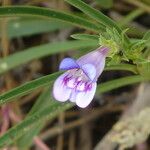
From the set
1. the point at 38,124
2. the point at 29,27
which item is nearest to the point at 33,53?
the point at 29,27

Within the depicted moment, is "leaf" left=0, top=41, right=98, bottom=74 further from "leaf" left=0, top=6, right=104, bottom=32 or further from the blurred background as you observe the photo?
"leaf" left=0, top=6, right=104, bottom=32

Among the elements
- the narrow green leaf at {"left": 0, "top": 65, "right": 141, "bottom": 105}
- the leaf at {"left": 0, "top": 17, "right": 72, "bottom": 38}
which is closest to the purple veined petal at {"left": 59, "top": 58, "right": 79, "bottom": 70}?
the narrow green leaf at {"left": 0, "top": 65, "right": 141, "bottom": 105}

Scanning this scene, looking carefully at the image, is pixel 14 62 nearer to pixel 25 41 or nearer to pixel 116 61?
pixel 25 41

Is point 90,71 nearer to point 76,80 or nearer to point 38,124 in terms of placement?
point 76,80

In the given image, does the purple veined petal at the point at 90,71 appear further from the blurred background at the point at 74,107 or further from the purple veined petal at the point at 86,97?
the blurred background at the point at 74,107

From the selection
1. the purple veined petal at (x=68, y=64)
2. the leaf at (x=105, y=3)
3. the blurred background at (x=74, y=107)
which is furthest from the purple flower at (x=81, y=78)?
the blurred background at (x=74, y=107)

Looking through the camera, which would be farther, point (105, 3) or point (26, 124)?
point (105, 3)
